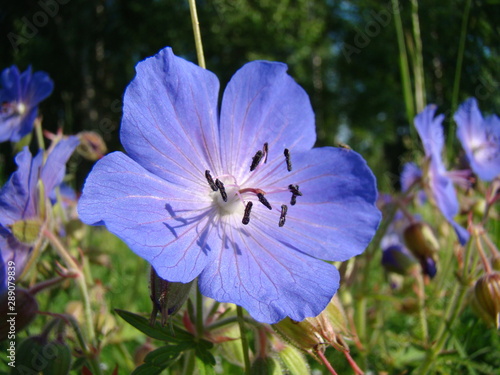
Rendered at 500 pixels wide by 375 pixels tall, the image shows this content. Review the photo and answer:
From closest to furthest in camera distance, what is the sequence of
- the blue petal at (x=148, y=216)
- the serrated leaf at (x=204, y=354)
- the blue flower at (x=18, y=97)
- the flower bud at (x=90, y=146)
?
the blue petal at (x=148, y=216)
the serrated leaf at (x=204, y=354)
the blue flower at (x=18, y=97)
the flower bud at (x=90, y=146)

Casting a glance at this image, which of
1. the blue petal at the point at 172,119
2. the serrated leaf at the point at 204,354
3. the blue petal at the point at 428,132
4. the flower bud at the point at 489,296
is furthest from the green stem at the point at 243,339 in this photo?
the blue petal at the point at 428,132

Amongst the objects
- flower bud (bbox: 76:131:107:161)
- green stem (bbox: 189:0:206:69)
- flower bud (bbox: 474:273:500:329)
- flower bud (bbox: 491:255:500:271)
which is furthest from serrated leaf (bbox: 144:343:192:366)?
flower bud (bbox: 76:131:107:161)

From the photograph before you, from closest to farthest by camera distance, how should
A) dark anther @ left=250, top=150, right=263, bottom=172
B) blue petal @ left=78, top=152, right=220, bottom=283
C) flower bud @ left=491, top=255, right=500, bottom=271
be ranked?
blue petal @ left=78, top=152, right=220, bottom=283 < dark anther @ left=250, top=150, right=263, bottom=172 < flower bud @ left=491, top=255, right=500, bottom=271

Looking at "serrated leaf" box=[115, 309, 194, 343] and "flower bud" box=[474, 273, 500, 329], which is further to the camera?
"flower bud" box=[474, 273, 500, 329]

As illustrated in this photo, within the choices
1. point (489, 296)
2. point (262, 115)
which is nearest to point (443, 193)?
point (489, 296)

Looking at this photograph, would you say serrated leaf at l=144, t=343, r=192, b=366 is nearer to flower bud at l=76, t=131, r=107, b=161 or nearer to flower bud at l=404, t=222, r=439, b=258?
flower bud at l=404, t=222, r=439, b=258

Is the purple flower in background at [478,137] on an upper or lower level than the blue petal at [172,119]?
lower

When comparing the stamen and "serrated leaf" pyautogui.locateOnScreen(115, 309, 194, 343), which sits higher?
the stamen

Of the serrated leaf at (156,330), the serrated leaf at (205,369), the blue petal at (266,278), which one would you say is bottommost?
the serrated leaf at (205,369)

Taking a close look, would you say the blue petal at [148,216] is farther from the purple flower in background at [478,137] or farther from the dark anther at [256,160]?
the purple flower in background at [478,137]
